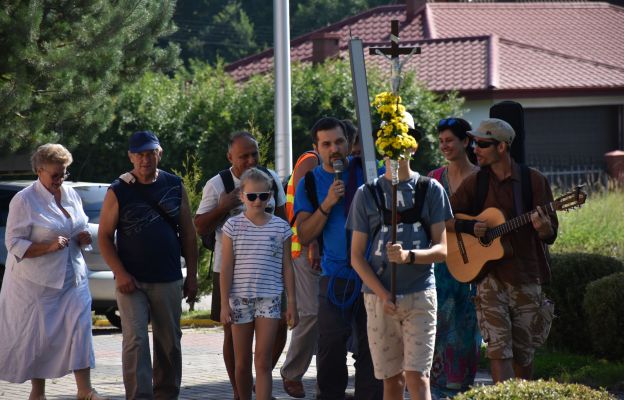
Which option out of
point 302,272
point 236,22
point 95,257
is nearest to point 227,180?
point 302,272

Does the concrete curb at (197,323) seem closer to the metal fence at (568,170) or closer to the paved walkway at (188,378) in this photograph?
the paved walkway at (188,378)

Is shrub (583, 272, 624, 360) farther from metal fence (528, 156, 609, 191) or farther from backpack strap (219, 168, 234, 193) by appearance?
metal fence (528, 156, 609, 191)

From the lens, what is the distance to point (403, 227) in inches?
260

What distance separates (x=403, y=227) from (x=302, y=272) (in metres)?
2.41

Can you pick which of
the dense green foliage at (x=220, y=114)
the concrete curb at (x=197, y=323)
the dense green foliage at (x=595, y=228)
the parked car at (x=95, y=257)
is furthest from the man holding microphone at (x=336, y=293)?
the dense green foliage at (x=220, y=114)

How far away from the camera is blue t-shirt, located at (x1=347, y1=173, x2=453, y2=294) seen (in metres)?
6.55

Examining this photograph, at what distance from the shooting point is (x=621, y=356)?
989 cm

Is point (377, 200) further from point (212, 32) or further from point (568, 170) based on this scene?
point (212, 32)

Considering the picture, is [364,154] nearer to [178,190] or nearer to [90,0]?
[178,190]

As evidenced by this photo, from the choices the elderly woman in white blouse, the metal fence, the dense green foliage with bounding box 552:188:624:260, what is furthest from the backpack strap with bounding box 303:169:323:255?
the metal fence

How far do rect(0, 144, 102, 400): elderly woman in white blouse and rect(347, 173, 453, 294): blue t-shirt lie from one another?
111 inches

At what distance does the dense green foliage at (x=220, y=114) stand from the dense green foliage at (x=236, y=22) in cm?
3265

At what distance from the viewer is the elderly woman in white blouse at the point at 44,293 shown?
858cm

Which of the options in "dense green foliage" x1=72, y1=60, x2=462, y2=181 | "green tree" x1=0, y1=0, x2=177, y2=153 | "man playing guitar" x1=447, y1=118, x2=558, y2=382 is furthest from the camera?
"dense green foliage" x1=72, y1=60, x2=462, y2=181
